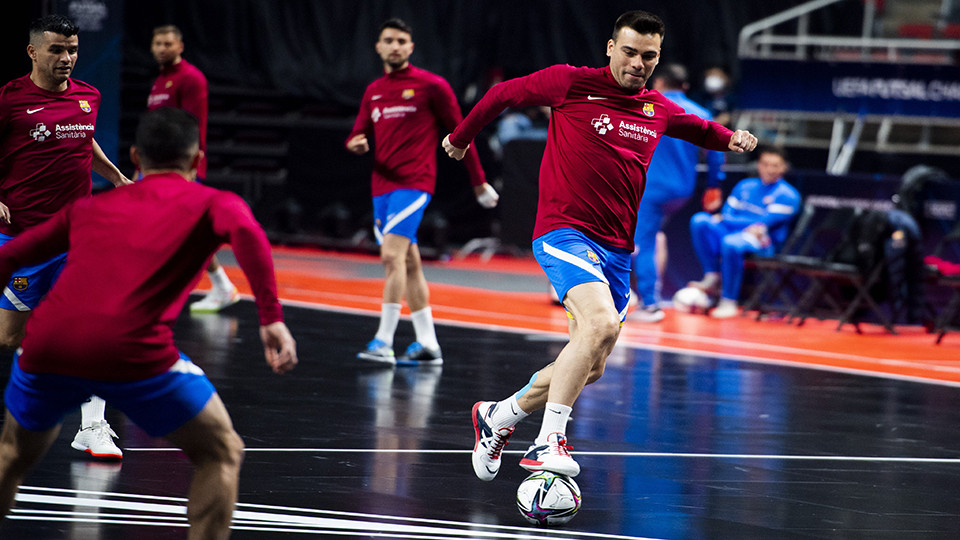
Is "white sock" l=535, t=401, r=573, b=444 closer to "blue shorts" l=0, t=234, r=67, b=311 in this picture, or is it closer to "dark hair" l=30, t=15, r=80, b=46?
"blue shorts" l=0, t=234, r=67, b=311

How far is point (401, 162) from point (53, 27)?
137 inches

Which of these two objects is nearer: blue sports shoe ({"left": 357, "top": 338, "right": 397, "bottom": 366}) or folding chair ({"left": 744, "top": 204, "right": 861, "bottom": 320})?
blue sports shoe ({"left": 357, "top": 338, "right": 397, "bottom": 366})

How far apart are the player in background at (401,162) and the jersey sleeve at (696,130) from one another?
10.9 feet

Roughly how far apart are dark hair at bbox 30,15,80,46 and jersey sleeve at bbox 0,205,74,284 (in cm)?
236

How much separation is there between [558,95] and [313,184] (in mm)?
13505

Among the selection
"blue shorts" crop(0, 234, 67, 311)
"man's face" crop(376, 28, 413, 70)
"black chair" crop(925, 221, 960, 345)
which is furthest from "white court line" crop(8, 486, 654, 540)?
"black chair" crop(925, 221, 960, 345)

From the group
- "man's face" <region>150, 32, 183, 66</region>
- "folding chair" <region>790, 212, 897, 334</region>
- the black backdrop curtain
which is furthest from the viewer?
the black backdrop curtain

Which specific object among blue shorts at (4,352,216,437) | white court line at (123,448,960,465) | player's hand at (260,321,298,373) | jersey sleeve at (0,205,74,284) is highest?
jersey sleeve at (0,205,74,284)

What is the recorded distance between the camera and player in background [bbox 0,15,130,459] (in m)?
6.04

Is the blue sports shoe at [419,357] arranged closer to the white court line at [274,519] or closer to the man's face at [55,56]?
the man's face at [55,56]

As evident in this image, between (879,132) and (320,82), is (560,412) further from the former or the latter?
(320,82)

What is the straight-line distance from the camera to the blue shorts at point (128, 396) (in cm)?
382

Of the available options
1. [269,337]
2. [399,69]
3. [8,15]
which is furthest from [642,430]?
[8,15]

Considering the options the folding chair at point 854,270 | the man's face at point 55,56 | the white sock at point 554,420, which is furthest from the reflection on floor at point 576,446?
the man's face at point 55,56
